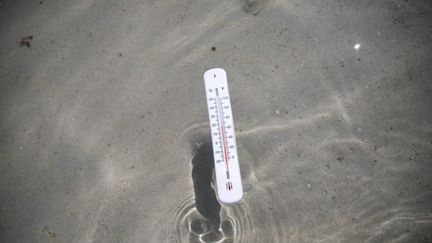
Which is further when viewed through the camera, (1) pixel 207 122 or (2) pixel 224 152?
(1) pixel 207 122

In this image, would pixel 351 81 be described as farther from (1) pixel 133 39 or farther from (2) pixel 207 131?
(1) pixel 133 39

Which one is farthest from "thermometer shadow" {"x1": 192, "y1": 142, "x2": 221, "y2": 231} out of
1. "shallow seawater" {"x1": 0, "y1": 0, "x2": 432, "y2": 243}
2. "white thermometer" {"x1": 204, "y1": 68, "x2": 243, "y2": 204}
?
"white thermometer" {"x1": 204, "y1": 68, "x2": 243, "y2": 204}

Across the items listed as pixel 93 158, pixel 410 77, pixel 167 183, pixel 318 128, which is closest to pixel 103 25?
pixel 93 158

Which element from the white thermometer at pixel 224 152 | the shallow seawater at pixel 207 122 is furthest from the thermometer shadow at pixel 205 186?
the white thermometer at pixel 224 152

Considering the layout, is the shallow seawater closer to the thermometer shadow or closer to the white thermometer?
the thermometer shadow

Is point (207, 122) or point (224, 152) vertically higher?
point (207, 122)
